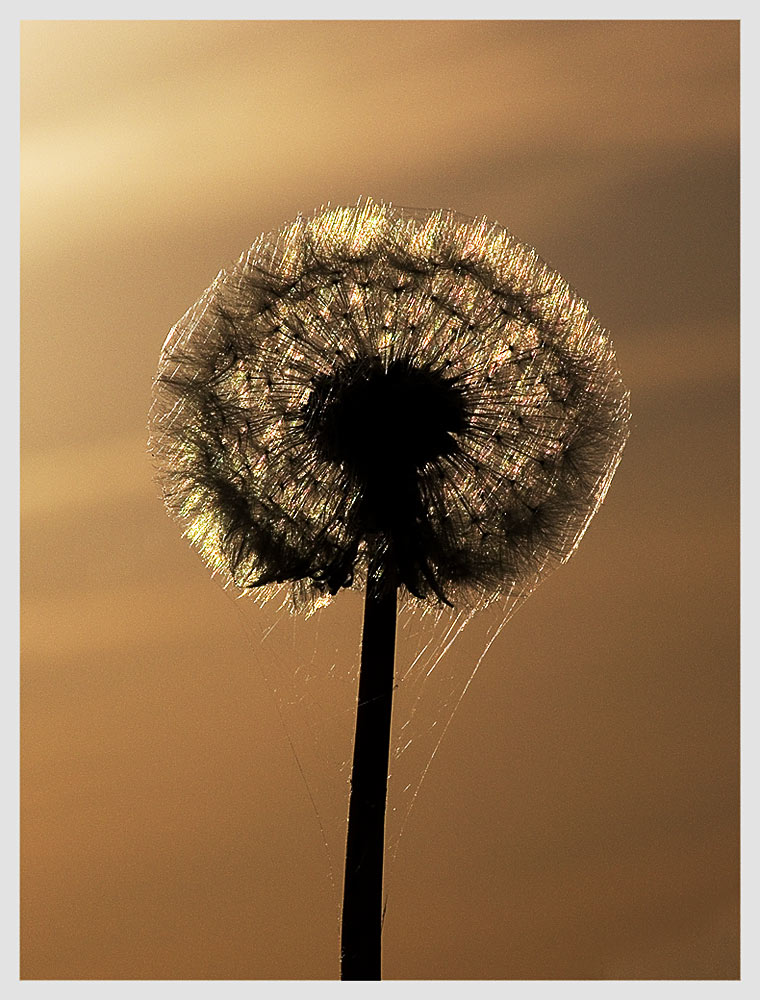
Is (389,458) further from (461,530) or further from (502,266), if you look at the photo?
(502,266)

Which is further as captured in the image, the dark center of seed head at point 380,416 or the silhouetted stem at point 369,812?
the dark center of seed head at point 380,416

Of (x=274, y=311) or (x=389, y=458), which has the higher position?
(x=274, y=311)

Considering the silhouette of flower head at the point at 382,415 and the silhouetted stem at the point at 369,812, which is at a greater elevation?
the silhouette of flower head at the point at 382,415

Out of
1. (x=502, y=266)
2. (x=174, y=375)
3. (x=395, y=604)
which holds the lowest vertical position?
(x=395, y=604)

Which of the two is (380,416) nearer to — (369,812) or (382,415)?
(382,415)

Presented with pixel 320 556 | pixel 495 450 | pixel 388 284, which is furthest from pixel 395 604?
pixel 388 284

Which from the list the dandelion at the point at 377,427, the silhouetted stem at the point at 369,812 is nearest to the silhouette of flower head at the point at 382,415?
the dandelion at the point at 377,427

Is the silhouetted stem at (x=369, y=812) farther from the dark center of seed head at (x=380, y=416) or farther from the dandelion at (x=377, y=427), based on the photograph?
the dark center of seed head at (x=380, y=416)
